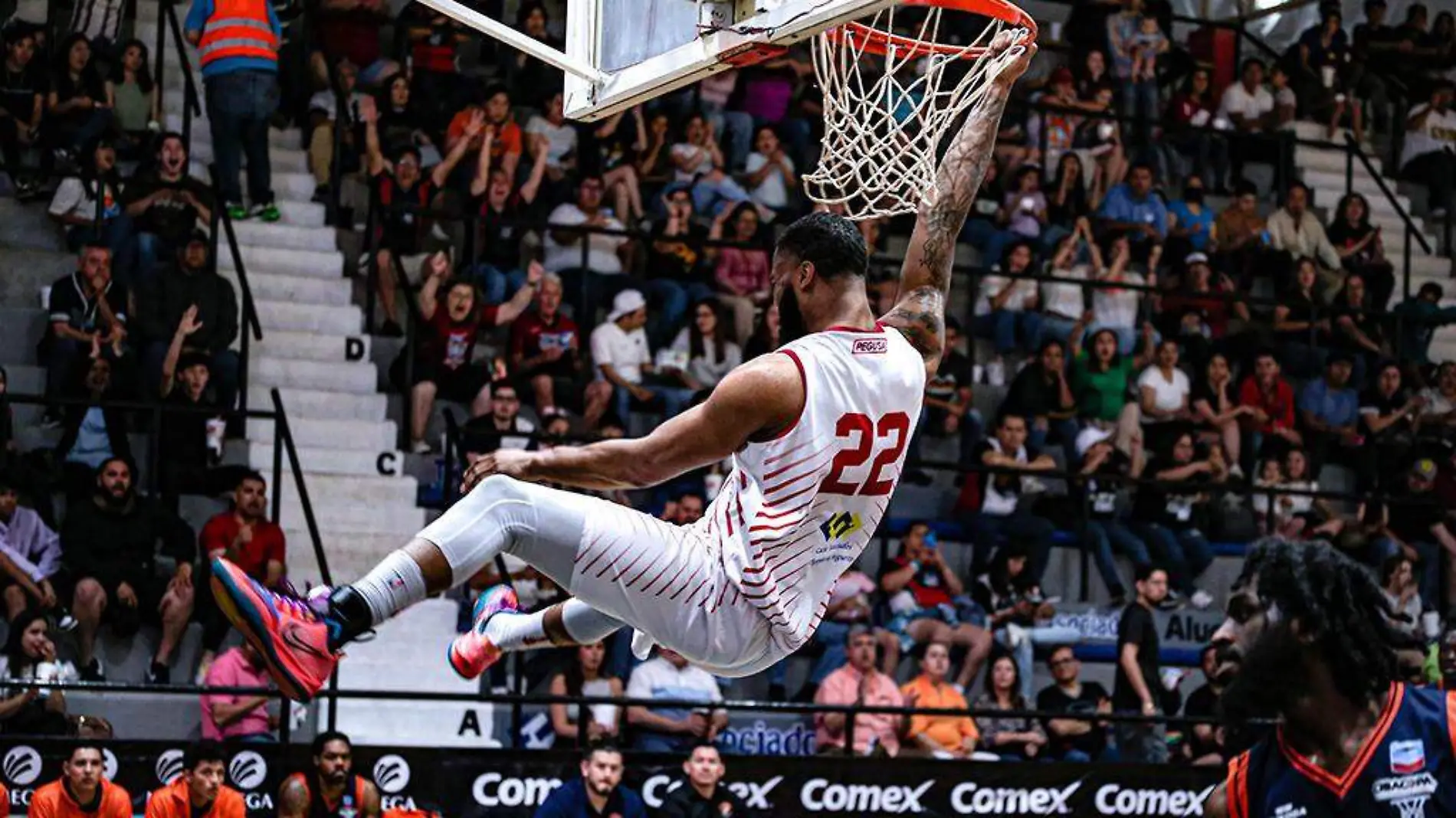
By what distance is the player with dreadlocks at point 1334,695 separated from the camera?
5949mm

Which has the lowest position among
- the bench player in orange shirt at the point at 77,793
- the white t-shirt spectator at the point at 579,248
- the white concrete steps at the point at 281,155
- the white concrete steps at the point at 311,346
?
the bench player in orange shirt at the point at 77,793

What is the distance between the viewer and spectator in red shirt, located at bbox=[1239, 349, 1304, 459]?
17922 mm

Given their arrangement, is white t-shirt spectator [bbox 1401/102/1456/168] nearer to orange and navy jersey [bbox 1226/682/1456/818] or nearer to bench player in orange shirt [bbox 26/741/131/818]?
bench player in orange shirt [bbox 26/741/131/818]

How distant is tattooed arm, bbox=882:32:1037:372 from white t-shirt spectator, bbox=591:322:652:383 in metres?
7.86

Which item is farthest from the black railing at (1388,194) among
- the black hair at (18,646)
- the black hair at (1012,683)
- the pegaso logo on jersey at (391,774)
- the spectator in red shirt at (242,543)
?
the black hair at (18,646)

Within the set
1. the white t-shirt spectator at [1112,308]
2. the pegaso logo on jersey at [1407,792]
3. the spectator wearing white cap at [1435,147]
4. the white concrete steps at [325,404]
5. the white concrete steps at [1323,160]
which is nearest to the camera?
the pegaso logo on jersey at [1407,792]

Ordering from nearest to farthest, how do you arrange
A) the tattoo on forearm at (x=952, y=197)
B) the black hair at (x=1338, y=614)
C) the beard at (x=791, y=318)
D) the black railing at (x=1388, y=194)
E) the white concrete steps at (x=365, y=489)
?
the black hair at (x=1338, y=614)
the beard at (x=791, y=318)
the tattoo on forearm at (x=952, y=197)
the white concrete steps at (x=365, y=489)
the black railing at (x=1388, y=194)

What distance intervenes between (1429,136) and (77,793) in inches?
612

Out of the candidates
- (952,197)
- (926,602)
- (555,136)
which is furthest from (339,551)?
(952,197)

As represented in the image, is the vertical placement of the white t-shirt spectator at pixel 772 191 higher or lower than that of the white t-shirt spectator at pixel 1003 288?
higher

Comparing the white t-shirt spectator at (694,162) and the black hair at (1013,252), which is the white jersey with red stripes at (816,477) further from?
the black hair at (1013,252)

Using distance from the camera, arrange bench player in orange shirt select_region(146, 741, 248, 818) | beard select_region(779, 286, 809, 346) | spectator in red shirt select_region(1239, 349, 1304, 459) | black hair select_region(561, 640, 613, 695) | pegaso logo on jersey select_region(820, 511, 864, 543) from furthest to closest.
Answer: spectator in red shirt select_region(1239, 349, 1304, 459) < black hair select_region(561, 640, 613, 695) < bench player in orange shirt select_region(146, 741, 248, 818) < beard select_region(779, 286, 809, 346) < pegaso logo on jersey select_region(820, 511, 864, 543)

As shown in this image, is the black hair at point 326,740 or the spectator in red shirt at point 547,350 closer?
the black hair at point 326,740

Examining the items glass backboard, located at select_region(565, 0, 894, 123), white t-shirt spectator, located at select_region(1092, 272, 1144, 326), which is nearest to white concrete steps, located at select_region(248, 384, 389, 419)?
white t-shirt spectator, located at select_region(1092, 272, 1144, 326)
